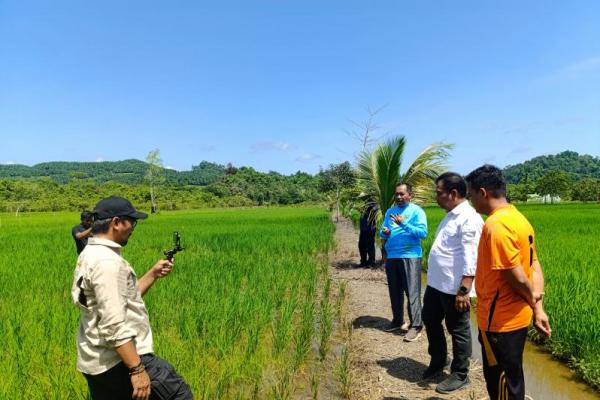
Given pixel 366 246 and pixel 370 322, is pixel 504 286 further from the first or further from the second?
pixel 366 246

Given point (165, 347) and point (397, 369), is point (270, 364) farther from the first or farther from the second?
point (397, 369)

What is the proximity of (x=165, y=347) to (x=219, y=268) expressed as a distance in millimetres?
3731

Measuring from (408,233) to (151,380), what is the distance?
2.91 meters

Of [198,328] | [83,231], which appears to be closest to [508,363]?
[198,328]

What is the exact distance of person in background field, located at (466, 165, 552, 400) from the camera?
6.07ft

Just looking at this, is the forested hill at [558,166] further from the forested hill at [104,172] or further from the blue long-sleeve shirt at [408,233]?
the blue long-sleeve shirt at [408,233]

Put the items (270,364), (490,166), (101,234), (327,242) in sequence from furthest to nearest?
(327,242) → (270,364) → (490,166) → (101,234)

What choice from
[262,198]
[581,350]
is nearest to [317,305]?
[581,350]

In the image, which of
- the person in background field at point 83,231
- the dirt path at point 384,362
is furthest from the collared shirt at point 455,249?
the person in background field at point 83,231

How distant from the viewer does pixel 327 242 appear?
440 inches

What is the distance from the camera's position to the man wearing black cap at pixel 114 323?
4.86 ft

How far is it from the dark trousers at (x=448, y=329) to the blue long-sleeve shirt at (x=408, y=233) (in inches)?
37.1

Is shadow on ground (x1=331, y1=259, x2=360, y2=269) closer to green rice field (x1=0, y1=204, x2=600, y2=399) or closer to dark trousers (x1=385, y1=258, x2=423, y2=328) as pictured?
green rice field (x1=0, y1=204, x2=600, y2=399)

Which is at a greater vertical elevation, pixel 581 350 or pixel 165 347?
pixel 165 347
